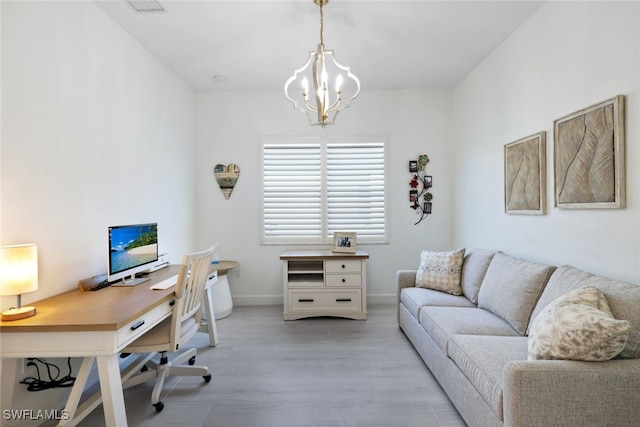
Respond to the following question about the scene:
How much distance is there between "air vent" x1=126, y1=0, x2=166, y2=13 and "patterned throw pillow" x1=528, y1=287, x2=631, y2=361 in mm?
3284

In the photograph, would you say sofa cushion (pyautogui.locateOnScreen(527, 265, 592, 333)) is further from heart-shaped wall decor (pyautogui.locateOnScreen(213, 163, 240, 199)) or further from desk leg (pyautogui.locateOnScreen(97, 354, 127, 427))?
heart-shaped wall decor (pyautogui.locateOnScreen(213, 163, 240, 199))

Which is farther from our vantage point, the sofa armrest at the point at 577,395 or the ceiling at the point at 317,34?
the ceiling at the point at 317,34

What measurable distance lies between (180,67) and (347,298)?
3.21 meters

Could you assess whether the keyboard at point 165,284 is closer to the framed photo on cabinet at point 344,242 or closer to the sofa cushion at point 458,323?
the sofa cushion at point 458,323

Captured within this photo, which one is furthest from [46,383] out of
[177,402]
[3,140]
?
[3,140]

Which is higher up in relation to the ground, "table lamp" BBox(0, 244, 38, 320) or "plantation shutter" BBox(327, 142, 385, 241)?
"plantation shutter" BBox(327, 142, 385, 241)

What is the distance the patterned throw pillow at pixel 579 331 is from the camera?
4.54 feet

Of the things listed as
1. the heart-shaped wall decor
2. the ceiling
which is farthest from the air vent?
the heart-shaped wall decor

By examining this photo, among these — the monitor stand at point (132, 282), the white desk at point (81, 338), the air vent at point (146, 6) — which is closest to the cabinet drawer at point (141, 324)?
the white desk at point (81, 338)

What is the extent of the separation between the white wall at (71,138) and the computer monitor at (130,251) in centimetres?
24

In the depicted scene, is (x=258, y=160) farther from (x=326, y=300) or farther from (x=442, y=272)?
(x=442, y=272)

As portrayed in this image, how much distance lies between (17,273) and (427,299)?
2.84 metres

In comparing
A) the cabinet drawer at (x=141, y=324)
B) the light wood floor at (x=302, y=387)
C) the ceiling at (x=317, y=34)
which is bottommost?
the light wood floor at (x=302, y=387)

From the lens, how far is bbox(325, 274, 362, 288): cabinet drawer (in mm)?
3822
